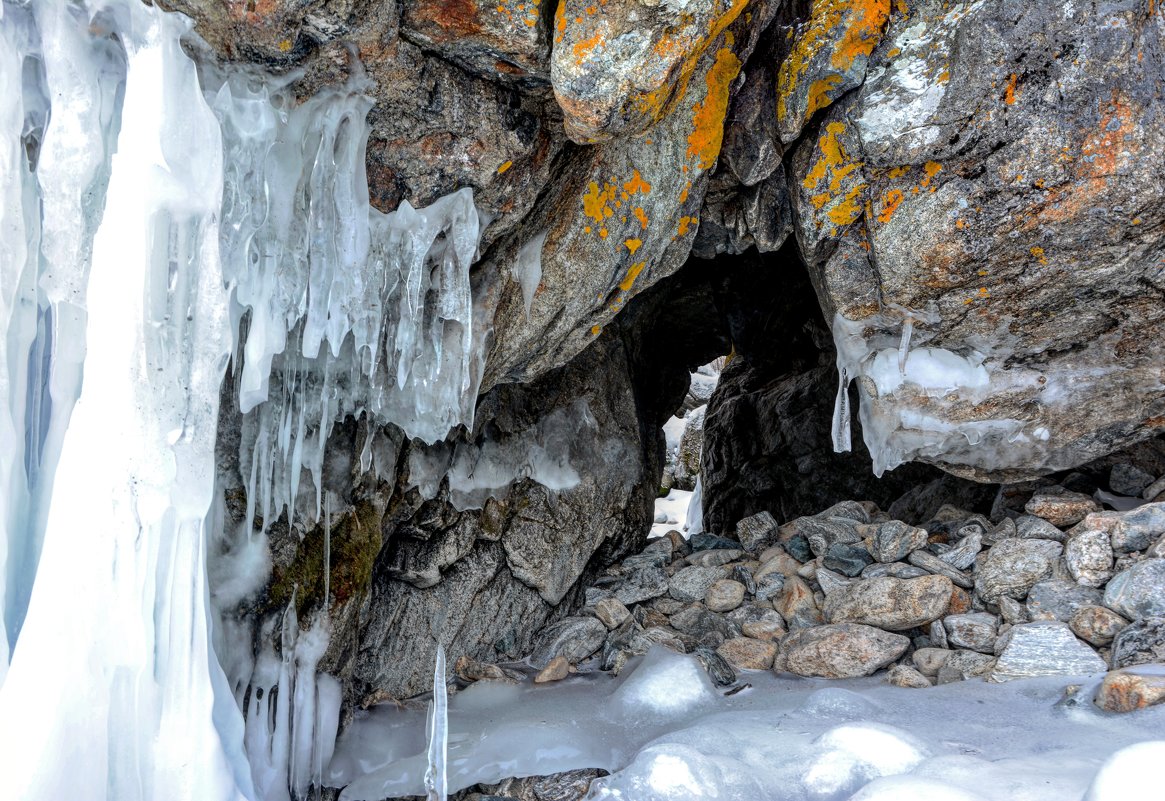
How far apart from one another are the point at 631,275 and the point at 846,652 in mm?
2315

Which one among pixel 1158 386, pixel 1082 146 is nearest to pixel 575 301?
pixel 1082 146

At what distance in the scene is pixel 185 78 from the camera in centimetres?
305

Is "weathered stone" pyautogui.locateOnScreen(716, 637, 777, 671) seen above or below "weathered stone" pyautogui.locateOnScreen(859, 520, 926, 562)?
below

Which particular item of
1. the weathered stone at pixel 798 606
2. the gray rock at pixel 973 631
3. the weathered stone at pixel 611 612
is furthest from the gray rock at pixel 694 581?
the gray rock at pixel 973 631

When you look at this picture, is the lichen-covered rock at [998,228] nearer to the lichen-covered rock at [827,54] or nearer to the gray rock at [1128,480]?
the lichen-covered rock at [827,54]

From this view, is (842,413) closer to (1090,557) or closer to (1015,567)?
(1015,567)

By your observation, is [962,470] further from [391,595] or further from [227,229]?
[227,229]

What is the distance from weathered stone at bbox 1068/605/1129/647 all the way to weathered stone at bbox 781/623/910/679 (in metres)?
0.85

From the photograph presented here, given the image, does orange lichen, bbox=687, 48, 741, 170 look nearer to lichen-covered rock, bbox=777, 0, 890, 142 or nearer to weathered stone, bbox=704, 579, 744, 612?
lichen-covered rock, bbox=777, 0, 890, 142

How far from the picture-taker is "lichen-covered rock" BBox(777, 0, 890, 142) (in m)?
3.87

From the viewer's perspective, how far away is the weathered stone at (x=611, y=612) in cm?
581

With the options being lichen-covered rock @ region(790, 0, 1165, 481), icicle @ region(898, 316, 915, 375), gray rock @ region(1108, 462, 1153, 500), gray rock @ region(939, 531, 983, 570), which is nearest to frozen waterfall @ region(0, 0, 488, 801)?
lichen-covered rock @ region(790, 0, 1165, 481)

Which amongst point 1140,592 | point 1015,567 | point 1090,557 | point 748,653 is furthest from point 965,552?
point 748,653

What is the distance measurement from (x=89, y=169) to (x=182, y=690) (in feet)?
5.98
